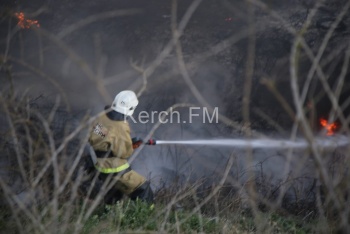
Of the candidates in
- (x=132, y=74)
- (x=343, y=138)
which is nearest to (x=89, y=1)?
(x=132, y=74)

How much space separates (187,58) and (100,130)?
17.8 feet

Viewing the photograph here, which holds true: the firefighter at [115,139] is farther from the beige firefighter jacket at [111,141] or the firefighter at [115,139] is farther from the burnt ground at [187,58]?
the burnt ground at [187,58]

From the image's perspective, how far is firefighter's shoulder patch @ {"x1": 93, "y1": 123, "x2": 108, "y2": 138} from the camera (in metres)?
5.53

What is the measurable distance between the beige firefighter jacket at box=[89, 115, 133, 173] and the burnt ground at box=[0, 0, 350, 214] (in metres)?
3.26

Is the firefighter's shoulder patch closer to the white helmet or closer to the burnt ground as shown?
the white helmet

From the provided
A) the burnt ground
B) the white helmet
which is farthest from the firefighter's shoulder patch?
the burnt ground

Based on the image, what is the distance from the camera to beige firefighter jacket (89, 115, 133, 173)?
18.1ft

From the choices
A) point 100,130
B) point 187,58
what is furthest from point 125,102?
point 187,58

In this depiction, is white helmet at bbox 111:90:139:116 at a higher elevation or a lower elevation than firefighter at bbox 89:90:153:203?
higher

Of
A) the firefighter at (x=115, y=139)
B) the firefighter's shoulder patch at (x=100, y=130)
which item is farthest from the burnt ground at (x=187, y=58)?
the firefighter's shoulder patch at (x=100, y=130)

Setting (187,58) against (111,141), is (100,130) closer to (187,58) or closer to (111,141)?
(111,141)

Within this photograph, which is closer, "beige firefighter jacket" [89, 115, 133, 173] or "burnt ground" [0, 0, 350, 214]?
"beige firefighter jacket" [89, 115, 133, 173]

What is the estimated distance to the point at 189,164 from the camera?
879cm

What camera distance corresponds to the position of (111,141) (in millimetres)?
5492
